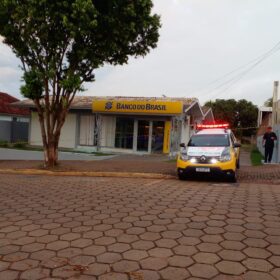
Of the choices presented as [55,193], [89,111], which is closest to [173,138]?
[89,111]

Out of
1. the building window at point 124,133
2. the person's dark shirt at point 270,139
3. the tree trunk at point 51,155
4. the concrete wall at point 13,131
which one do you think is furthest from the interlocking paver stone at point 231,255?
the concrete wall at point 13,131

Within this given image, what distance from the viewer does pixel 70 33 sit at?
1116 cm

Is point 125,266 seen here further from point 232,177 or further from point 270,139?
point 270,139

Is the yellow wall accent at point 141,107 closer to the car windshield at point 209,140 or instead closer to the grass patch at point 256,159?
the grass patch at point 256,159

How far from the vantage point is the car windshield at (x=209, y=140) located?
11.2m

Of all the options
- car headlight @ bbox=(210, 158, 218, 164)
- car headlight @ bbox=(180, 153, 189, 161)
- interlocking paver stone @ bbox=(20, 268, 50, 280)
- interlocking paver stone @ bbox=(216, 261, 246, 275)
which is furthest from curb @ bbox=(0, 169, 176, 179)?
interlocking paver stone @ bbox=(20, 268, 50, 280)

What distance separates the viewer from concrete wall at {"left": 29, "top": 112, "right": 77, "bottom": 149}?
22.8 metres

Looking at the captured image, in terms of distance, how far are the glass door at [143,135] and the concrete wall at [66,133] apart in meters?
4.62

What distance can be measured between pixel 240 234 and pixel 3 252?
3.21 meters

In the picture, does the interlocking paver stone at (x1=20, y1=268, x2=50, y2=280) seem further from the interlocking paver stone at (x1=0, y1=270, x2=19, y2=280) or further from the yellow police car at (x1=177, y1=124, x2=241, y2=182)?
the yellow police car at (x1=177, y1=124, x2=241, y2=182)

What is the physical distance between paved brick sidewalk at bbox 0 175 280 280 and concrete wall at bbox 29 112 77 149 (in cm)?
1501

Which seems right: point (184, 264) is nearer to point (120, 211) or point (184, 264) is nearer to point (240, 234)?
point (240, 234)

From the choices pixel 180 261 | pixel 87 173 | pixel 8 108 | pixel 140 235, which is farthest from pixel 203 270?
pixel 8 108

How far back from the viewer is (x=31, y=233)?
4.88 meters
